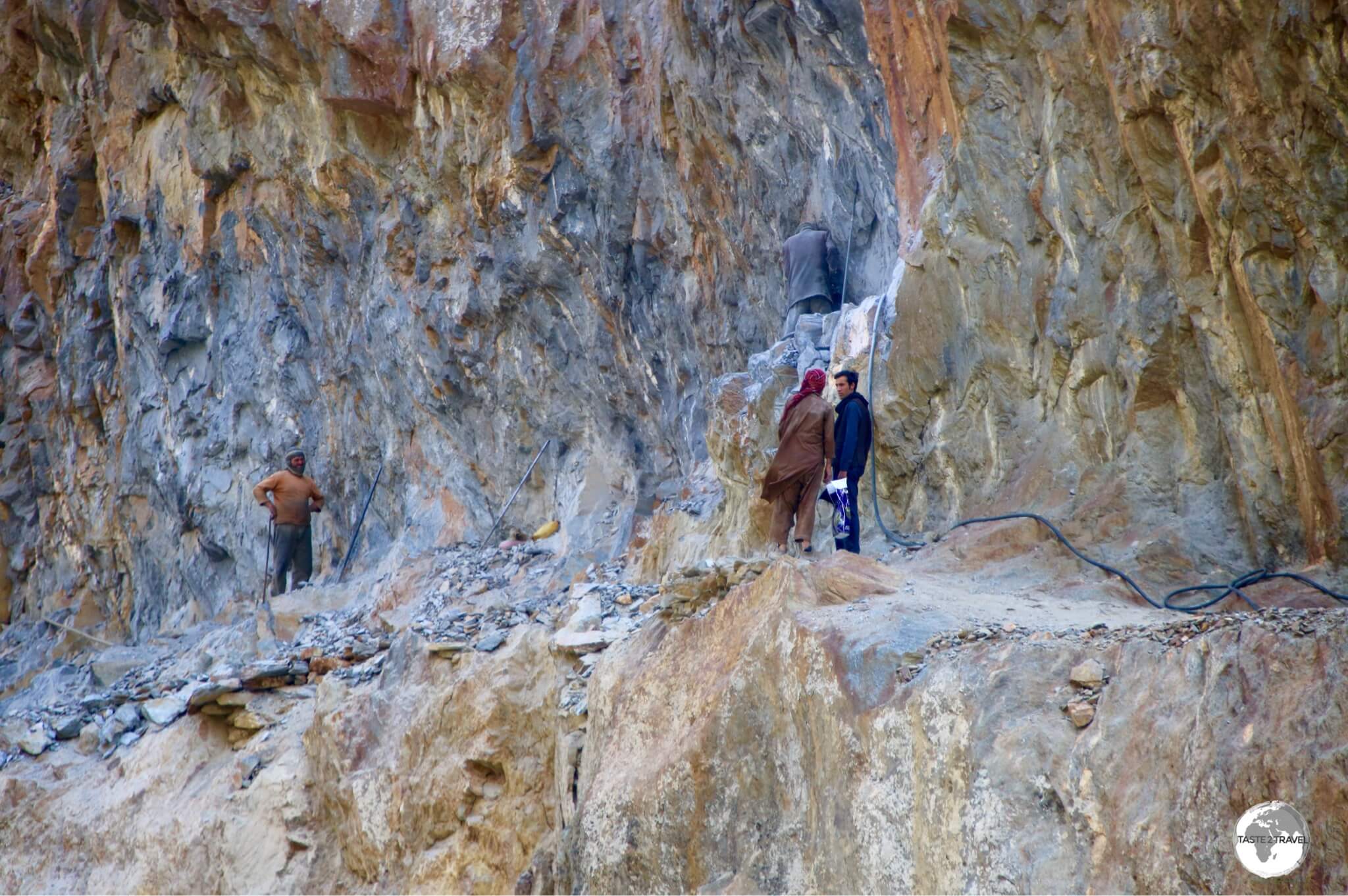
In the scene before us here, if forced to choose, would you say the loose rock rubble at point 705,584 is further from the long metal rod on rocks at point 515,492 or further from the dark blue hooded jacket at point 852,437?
the long metal rod on rocks at point 515,492

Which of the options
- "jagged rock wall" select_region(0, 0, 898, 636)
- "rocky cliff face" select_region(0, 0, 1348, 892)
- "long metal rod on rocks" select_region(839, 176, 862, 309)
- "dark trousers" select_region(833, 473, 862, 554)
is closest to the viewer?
"rocky cliff face" select_region(0, 0, 1348, 892)

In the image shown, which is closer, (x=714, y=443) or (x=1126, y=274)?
(x=1126, y=274)

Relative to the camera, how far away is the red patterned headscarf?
7777mm

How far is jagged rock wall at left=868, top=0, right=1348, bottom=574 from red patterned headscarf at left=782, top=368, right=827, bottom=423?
2.21 feet

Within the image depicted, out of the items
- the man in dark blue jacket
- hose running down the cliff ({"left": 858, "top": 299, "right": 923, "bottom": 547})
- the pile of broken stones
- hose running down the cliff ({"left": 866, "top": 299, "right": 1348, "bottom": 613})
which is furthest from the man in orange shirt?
hose running down the cliff ({"left": 866, "top": 299, "right": 1348, "bottom": 613})

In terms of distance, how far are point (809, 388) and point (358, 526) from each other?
28.5 feet

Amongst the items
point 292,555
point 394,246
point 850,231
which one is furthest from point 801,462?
point 292,555

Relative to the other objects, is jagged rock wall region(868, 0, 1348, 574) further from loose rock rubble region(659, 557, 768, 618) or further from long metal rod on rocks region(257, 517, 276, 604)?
long metal rod on rocks region(257, 517, 276, 604)

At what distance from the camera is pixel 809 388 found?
7.82 m

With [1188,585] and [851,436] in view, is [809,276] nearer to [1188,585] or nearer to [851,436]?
[851,436]

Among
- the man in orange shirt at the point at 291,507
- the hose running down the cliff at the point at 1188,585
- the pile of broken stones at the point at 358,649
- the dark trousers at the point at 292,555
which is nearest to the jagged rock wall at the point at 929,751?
the pile of broken stones at the point at 358,649

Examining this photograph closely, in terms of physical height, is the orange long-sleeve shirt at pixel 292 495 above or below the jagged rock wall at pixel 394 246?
below

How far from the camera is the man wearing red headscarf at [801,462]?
763 centimetres

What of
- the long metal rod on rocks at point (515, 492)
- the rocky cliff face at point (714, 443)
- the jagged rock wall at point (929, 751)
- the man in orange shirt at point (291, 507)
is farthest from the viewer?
the man in orange shirt at point (291, 507)
